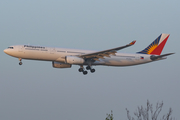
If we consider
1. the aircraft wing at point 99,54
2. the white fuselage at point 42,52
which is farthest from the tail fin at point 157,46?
the white fuselage at point 42,52

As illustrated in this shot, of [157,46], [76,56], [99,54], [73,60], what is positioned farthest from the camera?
[157,46]

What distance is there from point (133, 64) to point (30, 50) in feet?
64.6

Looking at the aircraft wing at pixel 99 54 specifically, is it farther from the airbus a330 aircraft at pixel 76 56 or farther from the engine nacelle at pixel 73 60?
the engine nacelle at pixel 73 60

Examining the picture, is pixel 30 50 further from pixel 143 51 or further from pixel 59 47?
pixel 143 51

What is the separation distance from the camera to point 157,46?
6456 cm

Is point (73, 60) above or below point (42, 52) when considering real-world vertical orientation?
below

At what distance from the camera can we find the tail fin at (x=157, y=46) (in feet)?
207

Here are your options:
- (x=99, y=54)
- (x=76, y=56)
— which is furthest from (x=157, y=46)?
(x=76, y=56)

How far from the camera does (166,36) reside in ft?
219

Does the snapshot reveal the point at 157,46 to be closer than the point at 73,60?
No

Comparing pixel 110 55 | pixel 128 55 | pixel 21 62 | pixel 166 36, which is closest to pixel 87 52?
pixel 110 55

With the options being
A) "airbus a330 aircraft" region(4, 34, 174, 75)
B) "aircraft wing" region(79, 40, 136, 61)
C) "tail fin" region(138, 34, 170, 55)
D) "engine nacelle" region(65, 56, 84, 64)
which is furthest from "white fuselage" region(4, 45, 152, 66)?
"tail fin" region(138, 34, 170, 55)

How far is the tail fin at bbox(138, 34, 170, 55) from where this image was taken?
6312cm

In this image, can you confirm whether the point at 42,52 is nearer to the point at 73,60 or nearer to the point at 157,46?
the point at 73,60
